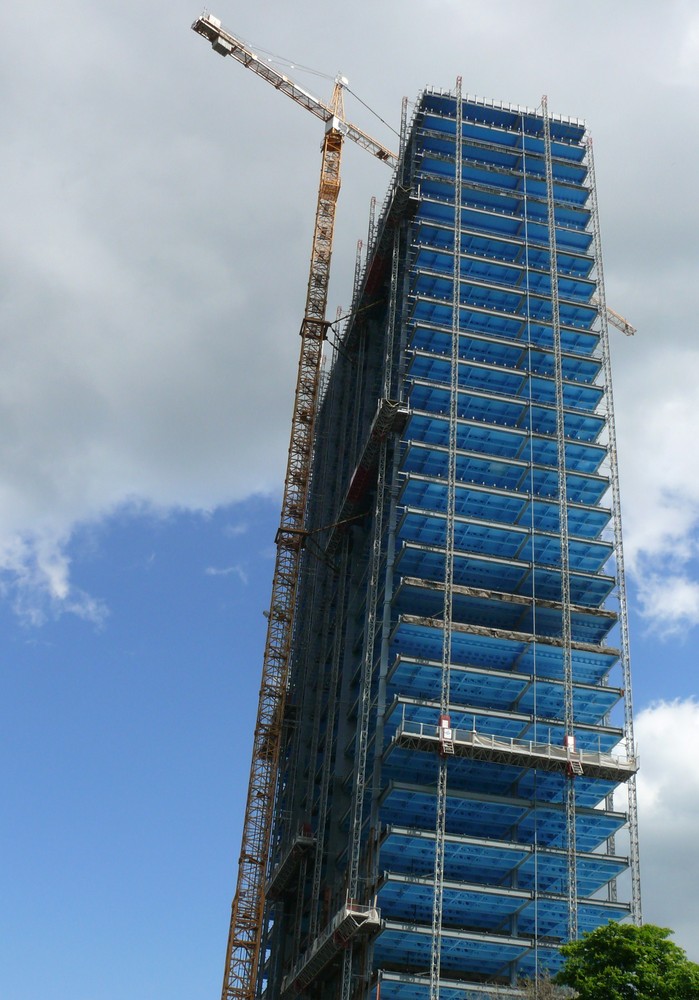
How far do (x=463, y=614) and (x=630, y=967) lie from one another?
177ft

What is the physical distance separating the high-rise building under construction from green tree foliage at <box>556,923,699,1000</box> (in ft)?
96.3

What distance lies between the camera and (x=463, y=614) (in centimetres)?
11544

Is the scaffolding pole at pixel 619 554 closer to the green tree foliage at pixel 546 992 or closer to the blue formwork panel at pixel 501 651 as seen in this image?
the blue formwork panel at pixel 501 651

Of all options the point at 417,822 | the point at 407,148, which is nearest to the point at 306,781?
the point at 417,822

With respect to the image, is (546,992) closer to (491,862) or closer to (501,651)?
(491,862)

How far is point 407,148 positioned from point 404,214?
11.8 m

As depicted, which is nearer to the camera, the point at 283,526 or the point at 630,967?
the point at 630,967

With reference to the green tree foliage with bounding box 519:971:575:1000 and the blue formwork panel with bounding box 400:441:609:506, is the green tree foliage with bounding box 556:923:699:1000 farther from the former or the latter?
the blue formwork panel with bounding box 400:441:609:506

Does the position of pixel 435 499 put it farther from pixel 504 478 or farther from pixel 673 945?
pixel 673 945

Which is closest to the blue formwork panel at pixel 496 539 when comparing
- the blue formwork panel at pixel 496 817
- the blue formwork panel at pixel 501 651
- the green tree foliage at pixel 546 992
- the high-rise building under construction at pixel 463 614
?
the high-rise building under construction at pixel 463 614

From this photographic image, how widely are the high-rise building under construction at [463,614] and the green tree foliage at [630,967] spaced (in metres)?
29.3

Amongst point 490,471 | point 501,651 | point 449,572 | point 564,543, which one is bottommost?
point 501,651

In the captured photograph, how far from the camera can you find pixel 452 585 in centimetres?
11331

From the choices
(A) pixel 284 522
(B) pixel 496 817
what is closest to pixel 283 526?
(A) pixel 284 522
